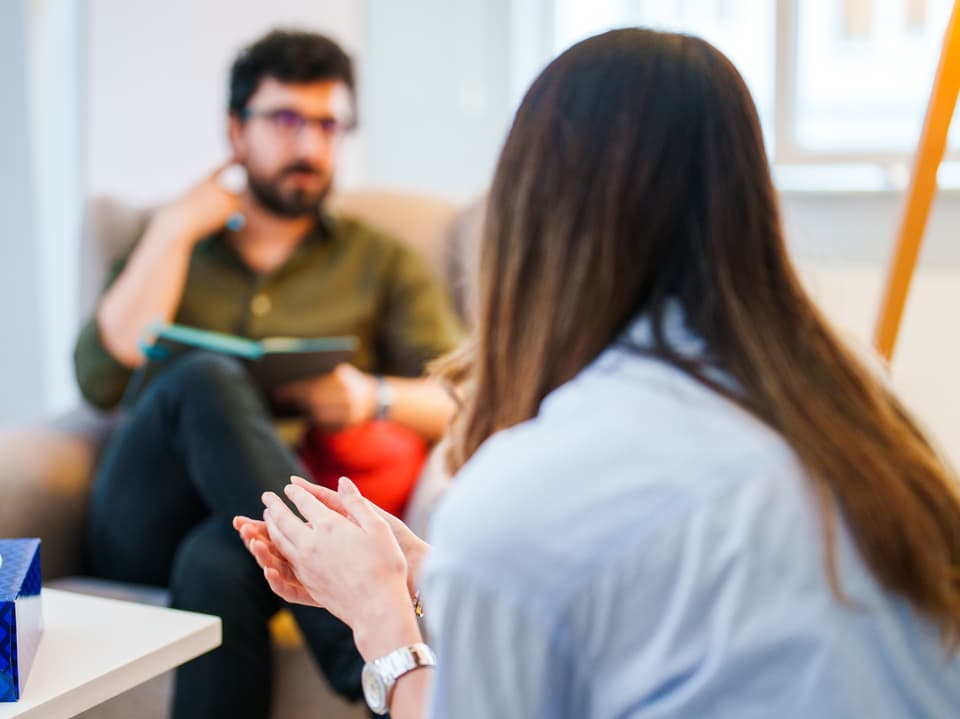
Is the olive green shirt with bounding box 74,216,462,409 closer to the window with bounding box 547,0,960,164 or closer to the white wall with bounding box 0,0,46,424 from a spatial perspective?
the window with bounding box 547,0,960,164

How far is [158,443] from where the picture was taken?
1.45 m

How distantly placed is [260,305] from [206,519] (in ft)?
1.71

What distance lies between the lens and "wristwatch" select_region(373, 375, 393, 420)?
1.67 metres

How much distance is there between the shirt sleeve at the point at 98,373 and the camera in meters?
1.76

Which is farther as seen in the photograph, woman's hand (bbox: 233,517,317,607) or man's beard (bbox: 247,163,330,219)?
man's beard (bbox: 247,163,330,219)

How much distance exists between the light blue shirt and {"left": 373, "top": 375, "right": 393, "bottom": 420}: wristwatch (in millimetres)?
1089

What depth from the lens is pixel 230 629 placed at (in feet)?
4.16

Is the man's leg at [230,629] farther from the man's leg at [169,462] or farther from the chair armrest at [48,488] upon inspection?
the chair armrest at [48,488]

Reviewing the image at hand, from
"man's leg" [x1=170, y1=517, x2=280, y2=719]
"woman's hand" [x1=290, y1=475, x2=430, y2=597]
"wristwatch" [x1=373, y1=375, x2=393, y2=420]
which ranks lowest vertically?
"man's leg" [x1=170, y1=517, x2=280, y2=719]

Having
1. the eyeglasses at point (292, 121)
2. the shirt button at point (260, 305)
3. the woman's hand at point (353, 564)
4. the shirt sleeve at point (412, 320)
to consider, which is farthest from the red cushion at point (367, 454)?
the woman's hand at point (353, 564)

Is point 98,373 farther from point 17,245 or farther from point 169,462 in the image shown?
point 17,245

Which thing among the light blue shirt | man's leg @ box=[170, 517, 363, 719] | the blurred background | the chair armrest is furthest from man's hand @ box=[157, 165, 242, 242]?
the light blue shirt

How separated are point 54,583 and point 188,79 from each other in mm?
1562

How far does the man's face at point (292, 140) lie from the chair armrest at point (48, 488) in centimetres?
56
